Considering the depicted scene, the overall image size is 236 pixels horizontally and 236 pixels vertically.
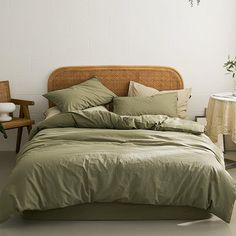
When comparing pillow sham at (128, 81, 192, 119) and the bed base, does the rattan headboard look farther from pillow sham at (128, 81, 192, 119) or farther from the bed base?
the bed base

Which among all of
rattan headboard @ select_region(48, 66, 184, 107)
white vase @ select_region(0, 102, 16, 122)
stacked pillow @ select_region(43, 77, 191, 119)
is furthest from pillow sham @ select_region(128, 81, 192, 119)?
white vase @ select_region(0, 102, 16, 122)

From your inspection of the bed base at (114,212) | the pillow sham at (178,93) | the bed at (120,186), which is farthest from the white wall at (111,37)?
the bed base at (114,212)

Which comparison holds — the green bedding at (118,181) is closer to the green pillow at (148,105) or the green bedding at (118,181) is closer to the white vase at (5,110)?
the green pillow at (148,105)

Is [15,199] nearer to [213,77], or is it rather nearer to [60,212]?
[60,212]

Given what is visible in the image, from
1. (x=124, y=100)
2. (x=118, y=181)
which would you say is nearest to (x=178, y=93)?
(x=124, y=100)

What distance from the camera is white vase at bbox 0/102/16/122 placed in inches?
191

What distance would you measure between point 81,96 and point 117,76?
2.05 feet

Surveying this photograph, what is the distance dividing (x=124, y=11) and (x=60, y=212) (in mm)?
2712

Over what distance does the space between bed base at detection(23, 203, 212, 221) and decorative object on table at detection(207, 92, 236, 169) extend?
1.35 metres

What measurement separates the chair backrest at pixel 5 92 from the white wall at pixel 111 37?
9cm

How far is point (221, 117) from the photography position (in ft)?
14.7

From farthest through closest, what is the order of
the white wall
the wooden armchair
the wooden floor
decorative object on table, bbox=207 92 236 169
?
1. the white wall
2. the wooden armchair
3. decorative object on table, bbox=207 92 236 169
4. the wooden floor

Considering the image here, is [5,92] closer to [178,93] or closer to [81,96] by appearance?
[81,96]

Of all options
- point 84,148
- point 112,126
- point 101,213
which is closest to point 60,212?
point 101,213
